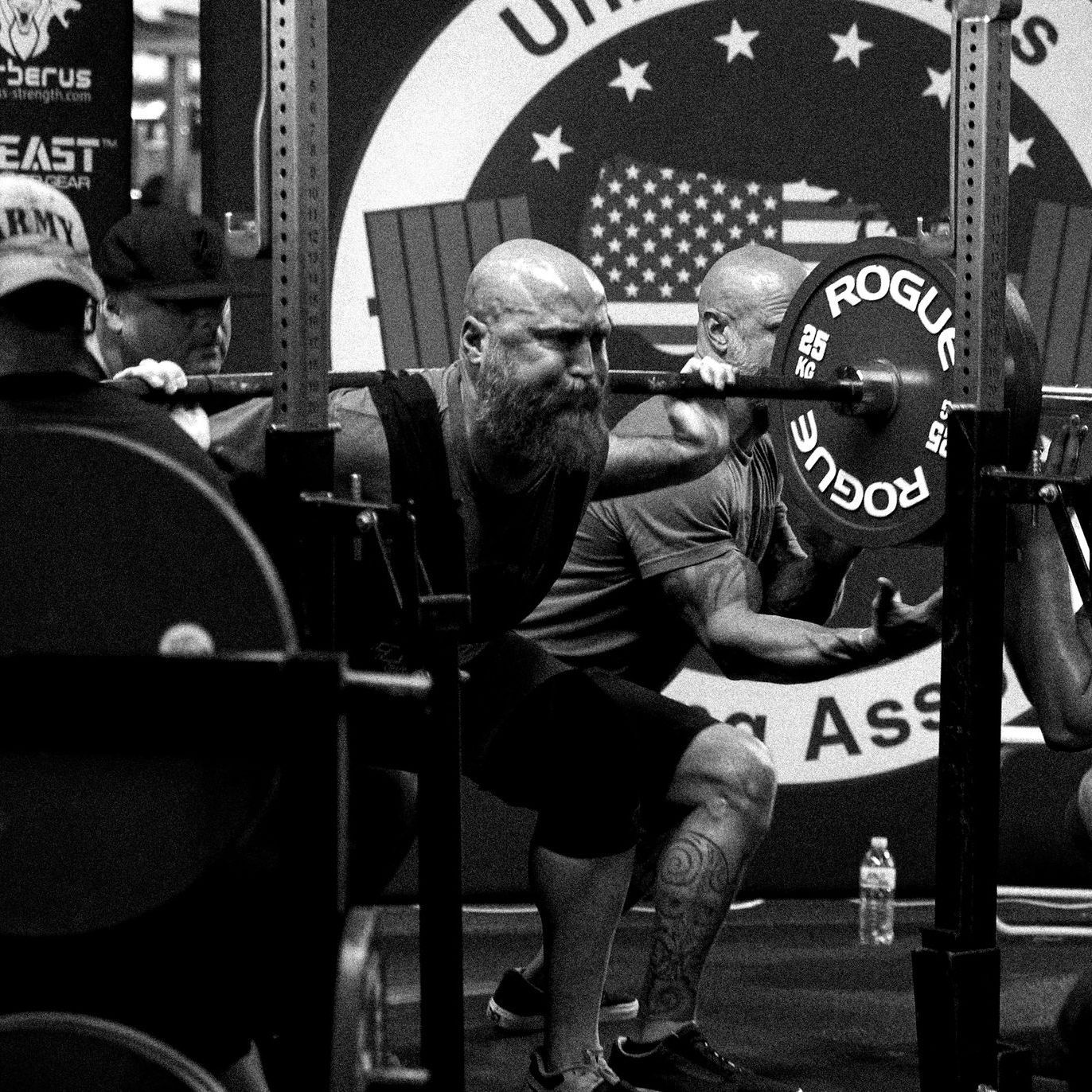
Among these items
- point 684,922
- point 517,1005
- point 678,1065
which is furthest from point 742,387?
point 517,1005

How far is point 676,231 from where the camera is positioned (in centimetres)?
575

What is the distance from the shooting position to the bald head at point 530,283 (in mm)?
3805

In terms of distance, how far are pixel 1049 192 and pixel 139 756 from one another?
4038 mm

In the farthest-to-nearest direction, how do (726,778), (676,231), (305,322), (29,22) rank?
(676,231) < (29,22) < (726,778) < (305,322)

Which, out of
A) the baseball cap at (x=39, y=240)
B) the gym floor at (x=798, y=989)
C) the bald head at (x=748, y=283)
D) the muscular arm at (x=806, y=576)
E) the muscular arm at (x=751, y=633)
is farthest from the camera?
the bald head at (x=748, y=283)

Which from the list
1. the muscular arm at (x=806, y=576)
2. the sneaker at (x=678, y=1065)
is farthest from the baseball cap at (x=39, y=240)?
the muscular arm at (x=806, y=576)

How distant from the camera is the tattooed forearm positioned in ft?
13.5

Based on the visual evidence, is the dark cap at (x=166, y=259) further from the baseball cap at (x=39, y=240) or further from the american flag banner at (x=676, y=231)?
the american flag banner at (x=676, y=231)

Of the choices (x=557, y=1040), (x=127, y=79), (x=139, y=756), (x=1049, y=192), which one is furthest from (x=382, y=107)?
(x=139, y=756)

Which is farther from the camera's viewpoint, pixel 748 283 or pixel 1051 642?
pixel 748 283

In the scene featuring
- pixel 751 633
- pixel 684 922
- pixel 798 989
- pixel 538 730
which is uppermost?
pixel 751 633

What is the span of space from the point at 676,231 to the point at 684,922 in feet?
7.42

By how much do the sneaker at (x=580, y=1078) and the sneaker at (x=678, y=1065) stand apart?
0.06 m

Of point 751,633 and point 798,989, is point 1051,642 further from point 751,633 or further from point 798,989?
point 798,989
